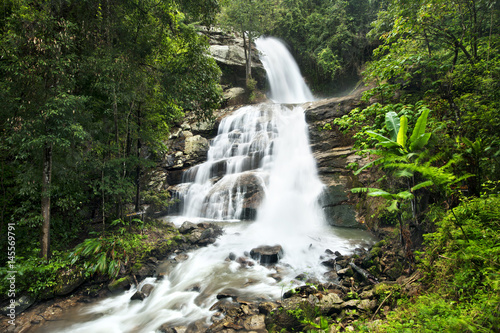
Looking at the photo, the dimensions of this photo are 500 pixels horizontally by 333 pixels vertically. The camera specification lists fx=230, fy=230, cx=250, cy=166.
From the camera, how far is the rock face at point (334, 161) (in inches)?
400

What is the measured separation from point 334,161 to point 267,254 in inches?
269

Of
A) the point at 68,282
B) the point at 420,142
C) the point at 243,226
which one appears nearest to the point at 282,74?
the point at 243,226

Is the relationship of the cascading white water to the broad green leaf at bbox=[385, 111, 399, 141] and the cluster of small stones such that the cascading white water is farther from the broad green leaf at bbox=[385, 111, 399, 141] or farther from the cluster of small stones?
the broad green leaf at bbox=[385, 111, 399, 141]

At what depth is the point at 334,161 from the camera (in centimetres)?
1200

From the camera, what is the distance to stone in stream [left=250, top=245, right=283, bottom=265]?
7.21 m

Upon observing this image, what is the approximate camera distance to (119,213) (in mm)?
8141

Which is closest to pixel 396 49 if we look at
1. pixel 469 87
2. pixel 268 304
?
pixel 469 87

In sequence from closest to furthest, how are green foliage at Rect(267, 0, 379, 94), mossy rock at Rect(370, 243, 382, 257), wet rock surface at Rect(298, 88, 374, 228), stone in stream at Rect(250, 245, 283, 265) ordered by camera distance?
mossy rock at Rect(370, 243, 382, 257) → stone in stream at Rect(250, 245, 283, 265) → wet rock surface at Rect(298, 88, 374, 228) → green foliage at Rect(267, 0, 379, 94)

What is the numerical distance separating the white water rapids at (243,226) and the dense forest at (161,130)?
155 centimetres

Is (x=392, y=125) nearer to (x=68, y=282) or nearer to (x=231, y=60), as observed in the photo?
(x=68, y=282)

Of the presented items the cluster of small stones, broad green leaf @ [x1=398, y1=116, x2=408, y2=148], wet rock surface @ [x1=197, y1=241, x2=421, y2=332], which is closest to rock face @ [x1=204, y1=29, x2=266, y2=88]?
the cluster of small stones

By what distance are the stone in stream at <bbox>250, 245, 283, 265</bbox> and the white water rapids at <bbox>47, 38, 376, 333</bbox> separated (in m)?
0.23

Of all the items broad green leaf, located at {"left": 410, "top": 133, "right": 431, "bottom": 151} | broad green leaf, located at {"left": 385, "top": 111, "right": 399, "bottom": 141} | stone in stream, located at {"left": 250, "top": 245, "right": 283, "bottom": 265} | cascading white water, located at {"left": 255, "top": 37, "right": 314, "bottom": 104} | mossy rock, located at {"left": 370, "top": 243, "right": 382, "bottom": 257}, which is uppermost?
cascading white water, located at {"left": 255, "top": 37, "right": 314, "bottom": 104}

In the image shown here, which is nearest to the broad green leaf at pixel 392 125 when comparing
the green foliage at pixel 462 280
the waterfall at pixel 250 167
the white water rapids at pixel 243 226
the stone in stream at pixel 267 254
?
the green foliage at pixel 462 280
